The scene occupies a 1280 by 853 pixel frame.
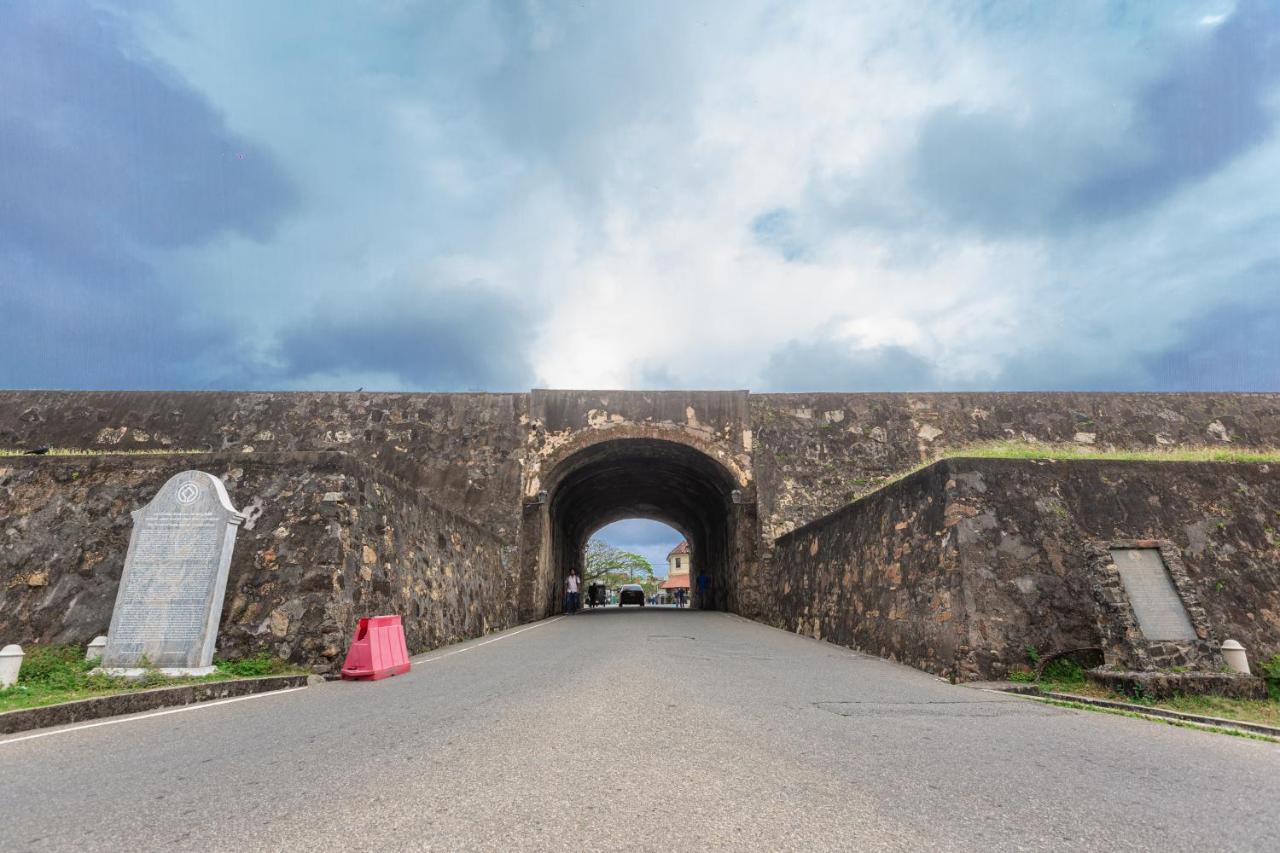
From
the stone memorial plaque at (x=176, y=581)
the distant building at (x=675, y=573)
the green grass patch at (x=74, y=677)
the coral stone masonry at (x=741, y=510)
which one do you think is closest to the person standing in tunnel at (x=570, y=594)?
the coral stone masonry at (x=741, y=510)

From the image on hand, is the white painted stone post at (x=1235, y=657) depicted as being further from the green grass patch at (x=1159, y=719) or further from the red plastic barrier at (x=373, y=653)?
the red plastic barrier at (x=373, y=653)

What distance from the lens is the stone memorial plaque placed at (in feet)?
20.1

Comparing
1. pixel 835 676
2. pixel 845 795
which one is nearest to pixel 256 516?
pixel 835 676

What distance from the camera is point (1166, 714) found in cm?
497

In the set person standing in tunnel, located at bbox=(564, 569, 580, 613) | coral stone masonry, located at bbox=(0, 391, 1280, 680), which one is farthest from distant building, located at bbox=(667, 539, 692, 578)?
coral stone masonry, located at bbox=(0, 391, 1280, 680)

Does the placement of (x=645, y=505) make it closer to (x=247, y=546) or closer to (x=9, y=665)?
(x=247, y=546)

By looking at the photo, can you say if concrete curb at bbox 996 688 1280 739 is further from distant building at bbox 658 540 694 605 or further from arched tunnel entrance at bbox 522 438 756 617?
distant building at bbox 658 540 694 605

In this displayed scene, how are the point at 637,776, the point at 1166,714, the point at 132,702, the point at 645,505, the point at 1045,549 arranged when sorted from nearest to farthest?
the point at 637,776 → the point at 1166,714 → the point at 132,702 → the point at 1045,549 → the point at 645,505

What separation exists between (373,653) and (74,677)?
252 cm

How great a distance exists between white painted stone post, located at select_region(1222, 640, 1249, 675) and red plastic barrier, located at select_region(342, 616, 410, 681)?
829 cm

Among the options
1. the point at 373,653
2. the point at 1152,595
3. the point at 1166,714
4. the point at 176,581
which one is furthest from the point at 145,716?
the point at 1152,595

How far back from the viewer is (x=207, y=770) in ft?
10.6

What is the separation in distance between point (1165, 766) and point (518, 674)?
5.18 metres

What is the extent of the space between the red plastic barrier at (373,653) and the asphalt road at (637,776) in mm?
1374
